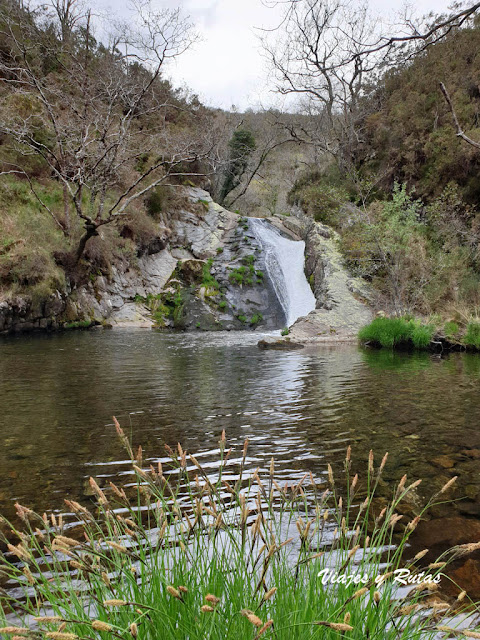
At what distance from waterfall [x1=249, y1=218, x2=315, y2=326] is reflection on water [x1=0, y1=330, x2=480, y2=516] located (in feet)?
39.2

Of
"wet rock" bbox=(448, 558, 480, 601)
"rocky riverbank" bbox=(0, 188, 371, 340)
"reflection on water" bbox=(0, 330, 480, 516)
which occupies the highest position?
"rocky riverbank" bbox=(0, 188, 371, 340)

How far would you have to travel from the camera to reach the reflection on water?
4.01 m

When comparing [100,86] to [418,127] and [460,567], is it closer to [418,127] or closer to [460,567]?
[418,127]

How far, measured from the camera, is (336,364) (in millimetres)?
10602

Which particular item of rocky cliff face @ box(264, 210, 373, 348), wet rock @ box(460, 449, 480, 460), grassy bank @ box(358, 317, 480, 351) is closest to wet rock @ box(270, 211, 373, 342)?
rocky cliff face @ box(264, 210, 373, 348)

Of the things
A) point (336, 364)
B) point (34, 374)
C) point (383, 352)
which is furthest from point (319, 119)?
point (34, 374)

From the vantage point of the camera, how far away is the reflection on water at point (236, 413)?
13.1 ft

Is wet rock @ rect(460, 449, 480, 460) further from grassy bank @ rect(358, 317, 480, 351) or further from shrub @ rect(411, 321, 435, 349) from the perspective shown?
shrub @ rect(411, 321, 435, 349)

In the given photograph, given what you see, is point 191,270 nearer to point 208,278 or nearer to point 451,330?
point 208,278

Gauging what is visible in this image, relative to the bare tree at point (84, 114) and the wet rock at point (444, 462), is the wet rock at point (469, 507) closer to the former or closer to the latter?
the wet rock at point (444, 462)

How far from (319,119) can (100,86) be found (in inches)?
689

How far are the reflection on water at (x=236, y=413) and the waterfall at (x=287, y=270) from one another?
470 inches

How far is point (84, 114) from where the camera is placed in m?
20.5

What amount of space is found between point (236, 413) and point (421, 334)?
880cm
